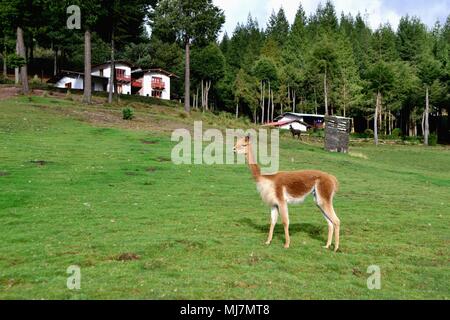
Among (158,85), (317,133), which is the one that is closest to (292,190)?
(317,133)

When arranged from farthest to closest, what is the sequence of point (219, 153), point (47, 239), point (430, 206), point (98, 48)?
point (98, 48), point (219, 153), point (430, 206), point (47, 239)

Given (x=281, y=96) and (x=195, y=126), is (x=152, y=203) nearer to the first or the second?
(x=195, y=126)

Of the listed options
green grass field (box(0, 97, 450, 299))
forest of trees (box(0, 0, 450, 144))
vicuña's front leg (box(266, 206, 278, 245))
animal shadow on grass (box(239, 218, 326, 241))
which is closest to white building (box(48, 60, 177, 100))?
forest of trees (box(0, 0, 450, 144))

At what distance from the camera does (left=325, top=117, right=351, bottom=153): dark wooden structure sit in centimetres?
4003

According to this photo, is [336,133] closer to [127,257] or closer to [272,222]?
[272,222]

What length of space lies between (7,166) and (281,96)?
84459 mm

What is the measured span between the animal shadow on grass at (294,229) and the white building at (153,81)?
79528 mm

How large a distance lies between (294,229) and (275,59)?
99.7 m

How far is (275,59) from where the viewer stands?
10969cm
